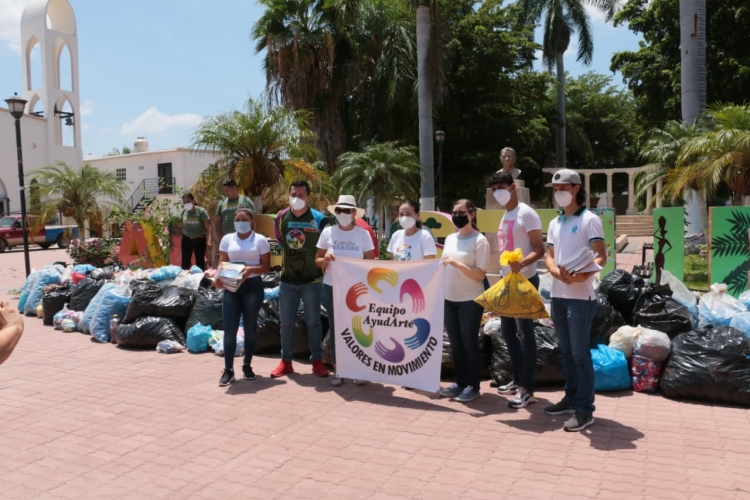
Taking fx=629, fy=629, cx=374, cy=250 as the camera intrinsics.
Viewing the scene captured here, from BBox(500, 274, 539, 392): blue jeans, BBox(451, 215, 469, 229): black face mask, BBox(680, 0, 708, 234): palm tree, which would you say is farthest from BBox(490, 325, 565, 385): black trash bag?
BBox(680, 0, 708, 234): palm tree

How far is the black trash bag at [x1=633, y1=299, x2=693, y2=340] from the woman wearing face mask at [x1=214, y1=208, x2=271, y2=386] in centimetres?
361

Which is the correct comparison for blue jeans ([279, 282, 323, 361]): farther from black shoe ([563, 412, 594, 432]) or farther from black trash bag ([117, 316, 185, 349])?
black shoe ([563, 412, 594, 432])

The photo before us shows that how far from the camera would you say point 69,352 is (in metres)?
7.54

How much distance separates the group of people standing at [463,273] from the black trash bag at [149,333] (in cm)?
186

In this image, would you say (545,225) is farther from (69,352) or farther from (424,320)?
(69,352)

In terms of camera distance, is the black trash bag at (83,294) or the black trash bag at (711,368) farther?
the black trash bag at (83,294)

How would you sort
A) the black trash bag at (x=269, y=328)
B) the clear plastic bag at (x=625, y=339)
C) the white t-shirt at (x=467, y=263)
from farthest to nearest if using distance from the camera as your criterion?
1. the black trash bag at (x=269, y=328)
2. the clear plastic bag at (x=625, y=339)
3. the white t-shirt at (x=467, y=263)

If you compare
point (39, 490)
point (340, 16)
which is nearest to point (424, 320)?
point (39, 490)

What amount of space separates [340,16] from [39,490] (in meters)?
19.0

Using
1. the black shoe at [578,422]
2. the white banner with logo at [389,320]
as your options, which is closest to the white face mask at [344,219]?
the white banner with logo at [389,320]

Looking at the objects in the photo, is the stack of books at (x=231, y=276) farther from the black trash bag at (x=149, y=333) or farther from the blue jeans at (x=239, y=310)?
the black trash bag at (x=149, y=333)

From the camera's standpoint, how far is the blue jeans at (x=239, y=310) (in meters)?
5.98

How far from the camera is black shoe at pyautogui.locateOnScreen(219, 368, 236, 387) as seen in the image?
5922mm

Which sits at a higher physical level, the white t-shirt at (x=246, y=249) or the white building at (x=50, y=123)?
the white building at (x=50, y=123)
